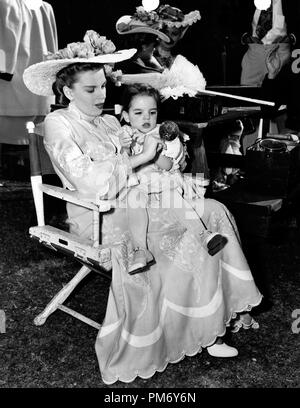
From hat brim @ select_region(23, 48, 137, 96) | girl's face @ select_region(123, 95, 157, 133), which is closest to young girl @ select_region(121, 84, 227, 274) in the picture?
girl's face @ select_region(123, 95, 157, 133)

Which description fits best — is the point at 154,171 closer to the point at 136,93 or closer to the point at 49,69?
the point at 136,93

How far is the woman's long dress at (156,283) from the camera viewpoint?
2.21 meters

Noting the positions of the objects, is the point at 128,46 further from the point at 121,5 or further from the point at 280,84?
the point at 121,5

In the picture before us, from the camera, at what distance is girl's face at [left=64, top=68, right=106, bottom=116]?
247 centimetres

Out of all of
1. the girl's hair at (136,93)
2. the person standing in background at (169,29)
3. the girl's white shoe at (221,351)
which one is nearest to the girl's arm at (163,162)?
the girl's hair at (136,93)

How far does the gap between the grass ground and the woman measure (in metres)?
0.11

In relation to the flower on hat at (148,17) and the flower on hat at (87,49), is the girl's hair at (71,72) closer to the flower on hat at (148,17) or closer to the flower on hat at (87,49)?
the flower on hat at (87,49)

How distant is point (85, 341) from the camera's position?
103 inches

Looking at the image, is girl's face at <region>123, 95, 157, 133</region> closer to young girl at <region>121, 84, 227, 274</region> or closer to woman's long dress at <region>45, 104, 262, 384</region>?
young girl at <region>121, 84, 227, 274</region>

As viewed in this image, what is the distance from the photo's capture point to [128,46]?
14.1 feet

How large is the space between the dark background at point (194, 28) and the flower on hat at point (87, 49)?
4.77m

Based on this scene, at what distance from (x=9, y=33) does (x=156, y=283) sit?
3.89 metres

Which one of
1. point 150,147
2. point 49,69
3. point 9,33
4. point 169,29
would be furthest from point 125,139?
point 9,33
